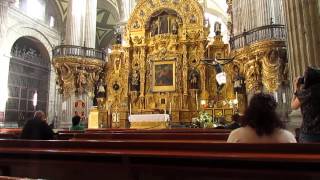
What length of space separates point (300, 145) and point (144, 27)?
47.7 feet

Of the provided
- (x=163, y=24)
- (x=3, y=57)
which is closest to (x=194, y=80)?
A: (x=163, y=24)

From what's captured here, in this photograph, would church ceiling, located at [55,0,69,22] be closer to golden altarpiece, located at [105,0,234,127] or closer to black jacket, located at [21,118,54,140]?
golden altarpiece, located at [105,0,234,127]

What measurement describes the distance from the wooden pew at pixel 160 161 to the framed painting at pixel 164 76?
1184 centimetres

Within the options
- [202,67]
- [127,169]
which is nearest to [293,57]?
[127,169]

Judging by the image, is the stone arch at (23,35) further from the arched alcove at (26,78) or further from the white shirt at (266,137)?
the white shirt at (266,137)

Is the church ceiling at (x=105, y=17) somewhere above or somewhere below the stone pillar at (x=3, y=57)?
above

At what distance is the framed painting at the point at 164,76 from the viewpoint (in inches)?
575

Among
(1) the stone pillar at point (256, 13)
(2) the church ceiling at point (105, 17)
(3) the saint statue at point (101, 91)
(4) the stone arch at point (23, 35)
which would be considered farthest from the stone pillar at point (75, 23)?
Result: (1) the stone pillar at point (256, 13)

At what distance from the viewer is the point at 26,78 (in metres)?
21.2

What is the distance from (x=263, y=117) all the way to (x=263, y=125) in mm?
68

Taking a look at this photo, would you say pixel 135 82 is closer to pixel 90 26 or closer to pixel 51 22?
pixel 90 26

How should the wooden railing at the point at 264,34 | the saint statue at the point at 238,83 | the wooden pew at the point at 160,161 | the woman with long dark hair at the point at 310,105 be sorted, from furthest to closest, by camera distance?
1. the saint statue at the point at 238,83
2. the wooden railing at the point at 264,34
3. the woman with long dark hair at the point at 310,105
4. the wooden pew at the point at 160,161

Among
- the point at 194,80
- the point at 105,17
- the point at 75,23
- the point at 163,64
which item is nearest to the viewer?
the point at 194,80

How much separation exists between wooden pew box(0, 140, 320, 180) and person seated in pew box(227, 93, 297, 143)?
246 millimetres
